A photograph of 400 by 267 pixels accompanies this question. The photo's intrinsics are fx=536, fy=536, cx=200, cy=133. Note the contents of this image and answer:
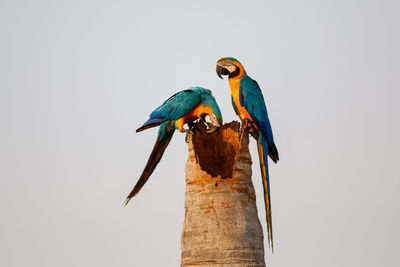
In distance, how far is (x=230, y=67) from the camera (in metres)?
7.81

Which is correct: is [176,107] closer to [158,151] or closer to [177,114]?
[177,114]

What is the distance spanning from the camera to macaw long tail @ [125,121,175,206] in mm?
7855

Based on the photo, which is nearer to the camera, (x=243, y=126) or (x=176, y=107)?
(x=243, y=126)

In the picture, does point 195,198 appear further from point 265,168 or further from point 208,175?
point 265,168

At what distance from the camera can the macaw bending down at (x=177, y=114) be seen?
777 cm

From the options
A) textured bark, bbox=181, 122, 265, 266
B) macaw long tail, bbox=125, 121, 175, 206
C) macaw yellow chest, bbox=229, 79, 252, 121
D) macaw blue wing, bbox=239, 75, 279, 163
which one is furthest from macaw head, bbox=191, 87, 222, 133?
textured bark, bbox=181, 122, 265, 266

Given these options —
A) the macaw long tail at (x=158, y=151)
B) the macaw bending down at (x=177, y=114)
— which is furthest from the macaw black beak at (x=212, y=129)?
the macaw long tail at (x=158, y=151)

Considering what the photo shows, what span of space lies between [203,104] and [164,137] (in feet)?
2.61

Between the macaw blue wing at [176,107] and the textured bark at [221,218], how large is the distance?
1146 mm

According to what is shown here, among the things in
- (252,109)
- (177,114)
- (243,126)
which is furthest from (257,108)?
(177,114)

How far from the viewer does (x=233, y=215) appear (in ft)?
20.3

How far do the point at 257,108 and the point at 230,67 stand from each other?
2.63 ft

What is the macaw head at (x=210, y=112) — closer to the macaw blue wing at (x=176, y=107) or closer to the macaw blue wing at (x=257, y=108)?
the macaw blue wing at (x=176, y=107)

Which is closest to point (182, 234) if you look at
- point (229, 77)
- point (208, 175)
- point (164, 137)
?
point (208, 175)
